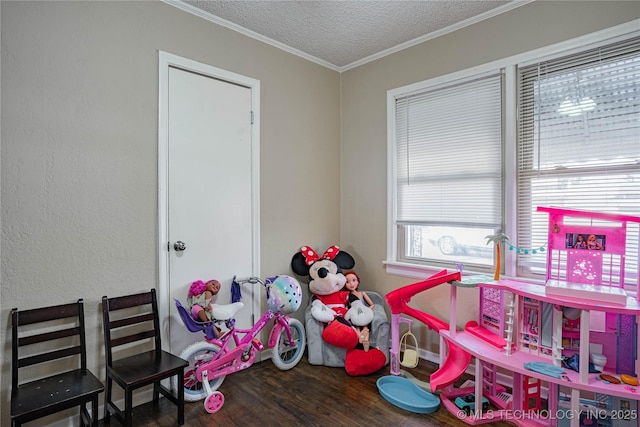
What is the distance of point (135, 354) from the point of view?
231 cm

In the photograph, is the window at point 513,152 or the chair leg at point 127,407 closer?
the chair leg at point 127,407

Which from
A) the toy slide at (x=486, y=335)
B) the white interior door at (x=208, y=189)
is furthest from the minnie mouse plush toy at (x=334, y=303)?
the toy slide at (x=486, y=335)

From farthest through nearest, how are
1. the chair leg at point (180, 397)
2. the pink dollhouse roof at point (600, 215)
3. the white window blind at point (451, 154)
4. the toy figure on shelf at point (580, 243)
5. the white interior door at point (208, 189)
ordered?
the white window blind at point (451, 154), the white interior door at point (208, 189), the chair leg at point (180, 397), the toy figure on shelf at point (580, 243), the pink dollhouse roof at point (600, 215)

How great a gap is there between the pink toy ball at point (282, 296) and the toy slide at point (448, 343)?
71 cm

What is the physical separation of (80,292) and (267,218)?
4.67 feet

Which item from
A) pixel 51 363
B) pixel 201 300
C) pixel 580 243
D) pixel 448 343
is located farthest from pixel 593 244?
pixel 51 363

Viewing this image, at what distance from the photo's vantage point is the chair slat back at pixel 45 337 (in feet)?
6.07

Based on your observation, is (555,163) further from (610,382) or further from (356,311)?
(356,311)

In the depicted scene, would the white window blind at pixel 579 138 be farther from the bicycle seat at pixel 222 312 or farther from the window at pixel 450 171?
the bicycle seat at pixel 222 312

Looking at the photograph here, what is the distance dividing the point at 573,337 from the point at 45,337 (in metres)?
2.86

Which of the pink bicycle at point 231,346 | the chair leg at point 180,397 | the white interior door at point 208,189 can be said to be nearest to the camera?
the chair leg at point 180,397

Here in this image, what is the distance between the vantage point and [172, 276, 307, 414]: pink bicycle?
233 cm

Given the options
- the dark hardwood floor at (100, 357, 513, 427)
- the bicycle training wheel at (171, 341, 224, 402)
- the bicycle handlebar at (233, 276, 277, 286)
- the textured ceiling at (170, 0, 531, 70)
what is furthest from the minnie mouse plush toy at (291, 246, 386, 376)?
the textured ceiling at (170, 0, 531, 70)

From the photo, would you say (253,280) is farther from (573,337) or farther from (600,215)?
(600,215)
